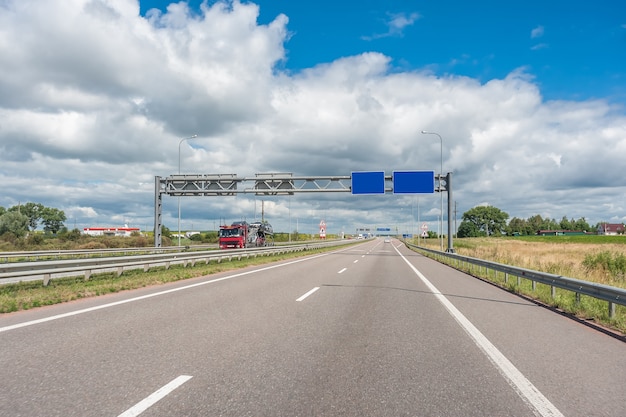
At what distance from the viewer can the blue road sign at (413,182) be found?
34000mm

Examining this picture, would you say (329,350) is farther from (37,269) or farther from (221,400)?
(37,269)

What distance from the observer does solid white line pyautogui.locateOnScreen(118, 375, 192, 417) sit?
3.67 meters

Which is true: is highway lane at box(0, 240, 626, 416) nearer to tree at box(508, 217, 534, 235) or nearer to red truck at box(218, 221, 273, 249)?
red truck at box(218, 221, 273, 249)

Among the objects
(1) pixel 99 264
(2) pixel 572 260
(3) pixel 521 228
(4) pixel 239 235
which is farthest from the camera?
(3) pixel 521 228

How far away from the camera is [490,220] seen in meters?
155

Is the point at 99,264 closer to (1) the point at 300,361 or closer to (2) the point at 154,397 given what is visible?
(1) the point at 300,361

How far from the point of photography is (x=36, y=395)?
4.03m

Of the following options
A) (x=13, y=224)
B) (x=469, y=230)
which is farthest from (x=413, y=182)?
(x=469, y=230)

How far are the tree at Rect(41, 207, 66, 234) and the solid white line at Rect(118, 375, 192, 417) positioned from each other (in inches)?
4425

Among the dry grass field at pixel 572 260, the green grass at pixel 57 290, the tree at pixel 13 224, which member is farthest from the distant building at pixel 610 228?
the green grass at pixel 57 290

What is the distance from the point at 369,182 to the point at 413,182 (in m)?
3.45

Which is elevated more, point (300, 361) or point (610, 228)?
point (610, 228)

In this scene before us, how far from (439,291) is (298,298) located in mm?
4620

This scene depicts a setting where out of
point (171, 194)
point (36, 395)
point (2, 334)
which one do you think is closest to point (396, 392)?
point (36, 395)
